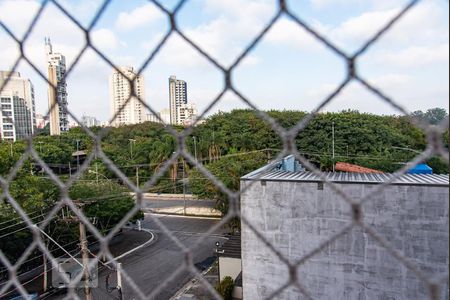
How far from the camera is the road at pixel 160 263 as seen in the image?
4.85m

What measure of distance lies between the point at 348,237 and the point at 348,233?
35 millimetres

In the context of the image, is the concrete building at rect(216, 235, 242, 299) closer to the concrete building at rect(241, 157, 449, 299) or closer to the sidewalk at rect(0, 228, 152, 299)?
the concrete building at rect(241, 157, 449, 299)

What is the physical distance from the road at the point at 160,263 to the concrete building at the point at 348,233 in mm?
1500

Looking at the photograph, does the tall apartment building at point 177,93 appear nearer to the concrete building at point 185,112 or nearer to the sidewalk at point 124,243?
the concrete building at point 185,112

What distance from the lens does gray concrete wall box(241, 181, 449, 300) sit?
103 inches

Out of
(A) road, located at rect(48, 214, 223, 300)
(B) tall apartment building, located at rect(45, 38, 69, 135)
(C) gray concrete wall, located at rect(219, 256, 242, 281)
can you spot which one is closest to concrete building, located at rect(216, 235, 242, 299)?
(C) gray concrete wall, located at rect(219, 256, 242, 281)

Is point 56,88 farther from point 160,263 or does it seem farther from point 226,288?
point 160,263

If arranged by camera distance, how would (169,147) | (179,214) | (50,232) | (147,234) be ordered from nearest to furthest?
(50,232) < (169,147) < (147,234) < (179,214)

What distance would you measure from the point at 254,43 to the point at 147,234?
770 centimetres

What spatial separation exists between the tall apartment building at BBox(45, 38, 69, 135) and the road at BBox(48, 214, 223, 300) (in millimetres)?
3399

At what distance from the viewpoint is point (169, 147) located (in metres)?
6.86

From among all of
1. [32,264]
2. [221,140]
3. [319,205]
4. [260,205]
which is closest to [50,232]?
[32,264]

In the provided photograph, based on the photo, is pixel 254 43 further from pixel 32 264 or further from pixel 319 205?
pixel 32 264

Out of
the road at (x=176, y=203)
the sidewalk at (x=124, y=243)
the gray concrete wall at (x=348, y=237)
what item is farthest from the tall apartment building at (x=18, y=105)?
the road at (x=176, y=203)
